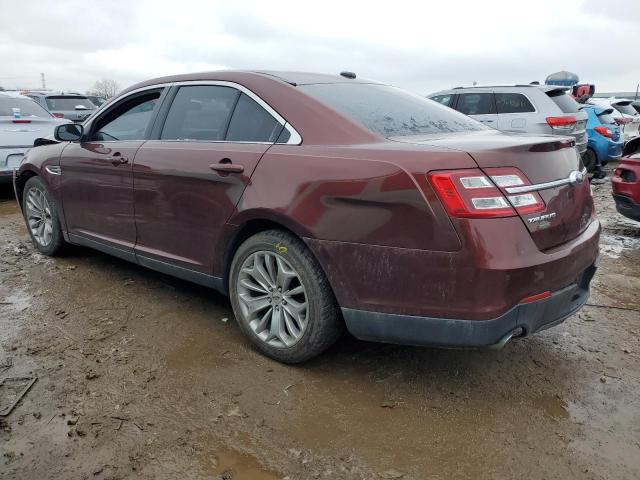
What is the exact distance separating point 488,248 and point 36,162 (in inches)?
160

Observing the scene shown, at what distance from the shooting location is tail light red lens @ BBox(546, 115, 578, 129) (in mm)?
8227

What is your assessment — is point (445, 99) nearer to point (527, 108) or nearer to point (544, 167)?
→ point (527, 108)

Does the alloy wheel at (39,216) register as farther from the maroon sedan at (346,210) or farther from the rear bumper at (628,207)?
the rear bumper at (628,207)

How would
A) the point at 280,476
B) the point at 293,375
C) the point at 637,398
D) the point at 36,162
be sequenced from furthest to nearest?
1. the point at 36,162
2. the point at 293,375
3. the point at 637,398
4. the point at 280,476

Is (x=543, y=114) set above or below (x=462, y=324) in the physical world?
above

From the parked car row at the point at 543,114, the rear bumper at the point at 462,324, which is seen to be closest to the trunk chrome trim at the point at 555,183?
the rear bumper at the point at 462,324

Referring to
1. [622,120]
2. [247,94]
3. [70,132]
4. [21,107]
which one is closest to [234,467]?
[247,94]

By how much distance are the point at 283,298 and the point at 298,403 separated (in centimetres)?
56

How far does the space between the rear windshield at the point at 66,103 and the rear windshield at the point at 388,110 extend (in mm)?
11931

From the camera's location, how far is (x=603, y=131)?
9.84 meters

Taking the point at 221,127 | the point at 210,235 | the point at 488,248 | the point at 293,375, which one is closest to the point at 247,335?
the point at 293,375

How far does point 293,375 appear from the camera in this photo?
2.80m

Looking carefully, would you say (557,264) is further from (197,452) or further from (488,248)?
(197,452)

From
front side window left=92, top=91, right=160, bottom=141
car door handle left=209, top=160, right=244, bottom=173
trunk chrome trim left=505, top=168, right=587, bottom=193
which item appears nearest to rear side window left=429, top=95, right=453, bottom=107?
front side window left=92, top=91, right=160, bottom=141
